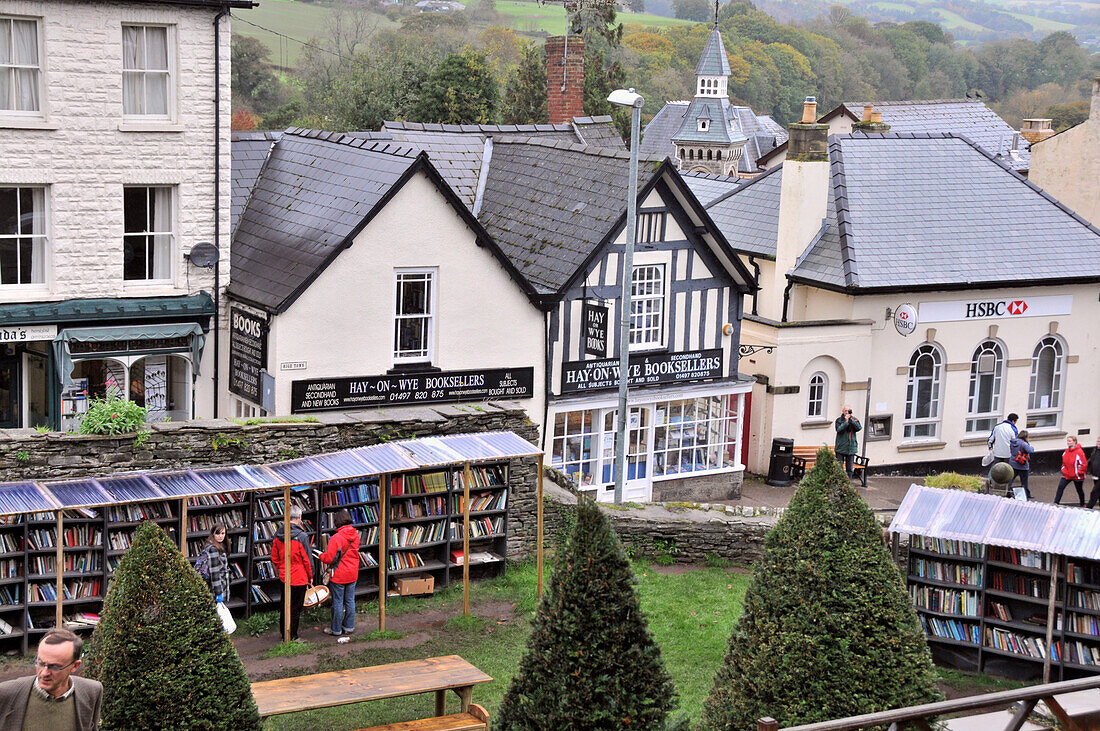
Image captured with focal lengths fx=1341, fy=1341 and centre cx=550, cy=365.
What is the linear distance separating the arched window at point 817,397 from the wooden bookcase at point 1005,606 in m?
13.7

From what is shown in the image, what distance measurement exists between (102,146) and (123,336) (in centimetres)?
310

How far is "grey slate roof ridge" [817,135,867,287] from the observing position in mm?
29391

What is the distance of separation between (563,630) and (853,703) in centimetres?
244

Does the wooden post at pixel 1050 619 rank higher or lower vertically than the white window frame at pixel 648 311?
lower

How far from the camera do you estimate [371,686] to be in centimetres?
1202

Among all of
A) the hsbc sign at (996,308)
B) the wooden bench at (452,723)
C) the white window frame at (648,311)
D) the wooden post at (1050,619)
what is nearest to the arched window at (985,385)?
the hsbc sign at (996,308)

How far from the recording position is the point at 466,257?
75.0 ft

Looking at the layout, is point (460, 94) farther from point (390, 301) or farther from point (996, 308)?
point (390, 301)

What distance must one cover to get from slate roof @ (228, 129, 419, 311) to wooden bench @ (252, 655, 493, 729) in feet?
32.9

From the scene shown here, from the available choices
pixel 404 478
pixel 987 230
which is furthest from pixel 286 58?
pixel 404 478

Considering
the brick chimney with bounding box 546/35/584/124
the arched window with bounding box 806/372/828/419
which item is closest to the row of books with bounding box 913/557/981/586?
the arched window with bounding box 806/372/828/419

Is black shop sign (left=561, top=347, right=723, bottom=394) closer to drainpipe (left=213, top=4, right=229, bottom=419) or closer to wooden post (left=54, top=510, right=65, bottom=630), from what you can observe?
drainpipe (left=213, top=4, right=229, bottom=419)

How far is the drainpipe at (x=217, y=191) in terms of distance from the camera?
22.3 metres

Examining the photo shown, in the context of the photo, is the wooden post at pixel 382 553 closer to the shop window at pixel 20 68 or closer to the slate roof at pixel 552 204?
the slate roof at pixel 552 204
